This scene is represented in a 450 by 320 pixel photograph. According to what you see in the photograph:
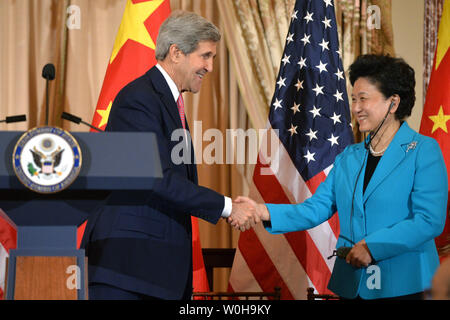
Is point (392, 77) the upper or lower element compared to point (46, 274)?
upper

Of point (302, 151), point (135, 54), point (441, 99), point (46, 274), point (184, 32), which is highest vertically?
point (135, 54)

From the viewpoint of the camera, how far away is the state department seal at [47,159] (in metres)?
1.35

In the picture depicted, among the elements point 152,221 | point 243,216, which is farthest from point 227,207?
point 152,221

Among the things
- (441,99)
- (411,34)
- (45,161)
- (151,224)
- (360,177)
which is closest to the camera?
(45,161)

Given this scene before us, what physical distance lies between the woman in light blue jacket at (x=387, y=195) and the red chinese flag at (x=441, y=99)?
126 centimetres

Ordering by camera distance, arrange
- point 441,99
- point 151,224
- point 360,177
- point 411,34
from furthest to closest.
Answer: point 411,34, point 441,99, point 360,177, point 151,224

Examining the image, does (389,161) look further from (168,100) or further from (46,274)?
(46,274)

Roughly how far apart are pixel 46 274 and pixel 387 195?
4.19ft

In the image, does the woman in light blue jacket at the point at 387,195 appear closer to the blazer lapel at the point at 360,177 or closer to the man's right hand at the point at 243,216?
the blazer lapel at the point at 360,177

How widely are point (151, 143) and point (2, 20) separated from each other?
10.4 feet

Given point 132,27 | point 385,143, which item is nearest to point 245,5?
point 132,27

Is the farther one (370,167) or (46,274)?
(370,167)

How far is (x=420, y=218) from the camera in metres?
2.03

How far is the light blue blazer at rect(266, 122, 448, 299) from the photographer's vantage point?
6.66 feet
